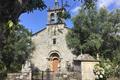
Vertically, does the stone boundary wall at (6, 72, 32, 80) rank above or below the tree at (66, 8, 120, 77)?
below

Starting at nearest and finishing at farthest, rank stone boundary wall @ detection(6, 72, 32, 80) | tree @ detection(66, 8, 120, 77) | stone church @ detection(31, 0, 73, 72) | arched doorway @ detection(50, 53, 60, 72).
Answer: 1. stone boundary wall @ detection(6, 72, 32, 80)
2. tree @ detection(66, 8, 120, 77)
3. stone church @ detection(31, 0, 73, 72)
4. arched doorway @ detection(50, 53, 60, 72)

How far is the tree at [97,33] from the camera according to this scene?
39562 millimetres

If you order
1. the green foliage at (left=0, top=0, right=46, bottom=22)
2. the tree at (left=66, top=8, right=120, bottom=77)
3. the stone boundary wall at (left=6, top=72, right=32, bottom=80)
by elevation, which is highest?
the tree at (left=66, top=8, right=120, bottom=77)

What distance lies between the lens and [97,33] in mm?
40594

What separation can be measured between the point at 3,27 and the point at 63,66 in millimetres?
38979

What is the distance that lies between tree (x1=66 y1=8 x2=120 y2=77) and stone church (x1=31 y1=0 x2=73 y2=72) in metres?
2.89

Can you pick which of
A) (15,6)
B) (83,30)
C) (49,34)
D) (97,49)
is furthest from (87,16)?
(15,6)

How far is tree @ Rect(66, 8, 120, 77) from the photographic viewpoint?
39.6 metres

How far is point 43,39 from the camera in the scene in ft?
155

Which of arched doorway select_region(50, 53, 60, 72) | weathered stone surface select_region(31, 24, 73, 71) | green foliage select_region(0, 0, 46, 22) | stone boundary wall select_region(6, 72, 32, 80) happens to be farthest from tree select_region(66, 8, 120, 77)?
green foliage select_region(0, 0, 46, 22)

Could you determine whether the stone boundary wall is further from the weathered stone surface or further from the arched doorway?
the arched doorway

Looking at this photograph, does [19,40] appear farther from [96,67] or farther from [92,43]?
[96,67]

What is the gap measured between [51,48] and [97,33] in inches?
328

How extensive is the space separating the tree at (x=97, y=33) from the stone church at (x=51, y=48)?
2890 mm
